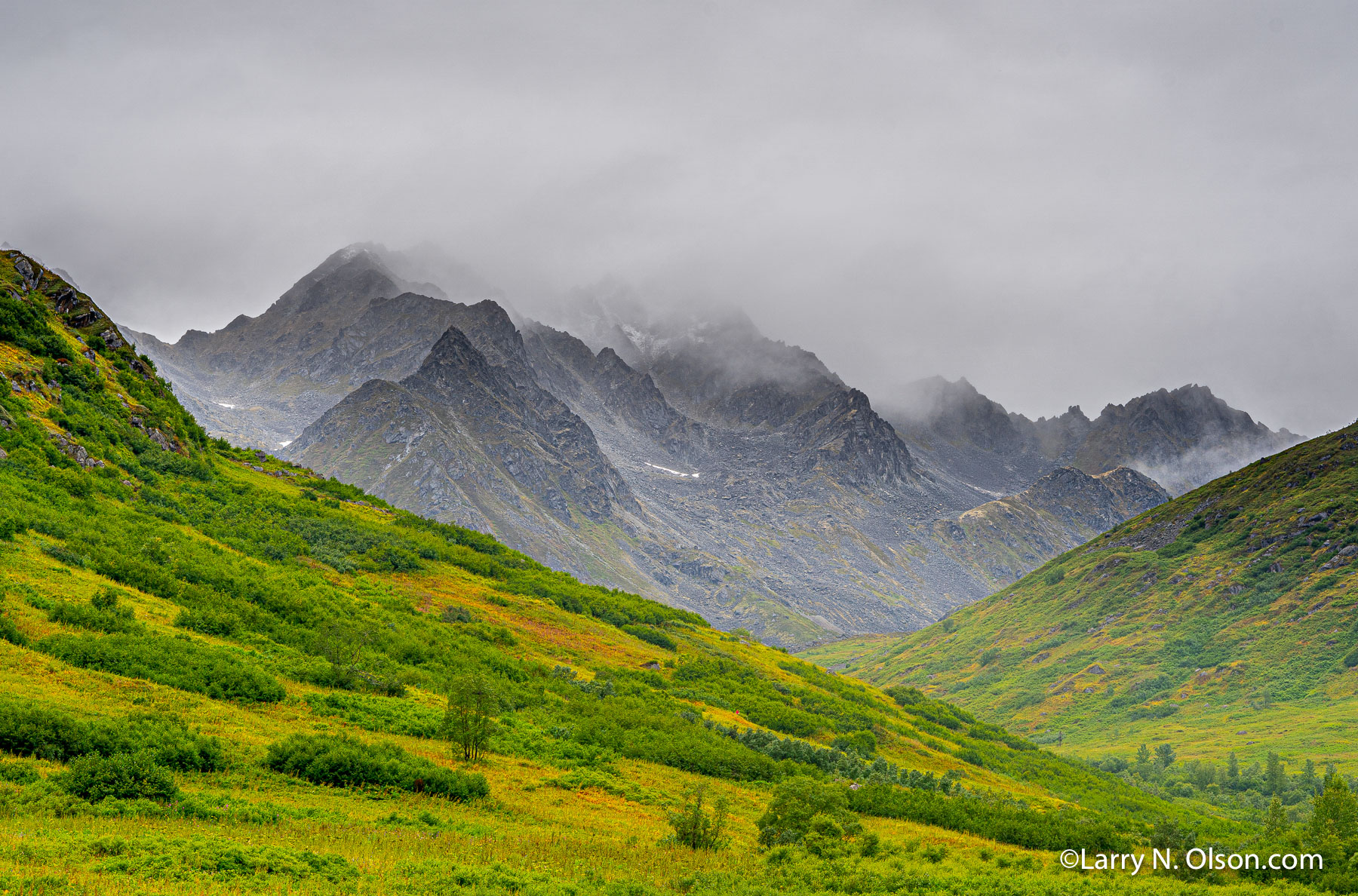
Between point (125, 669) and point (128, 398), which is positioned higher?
point (128, 398)

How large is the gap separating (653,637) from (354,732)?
42158 mm

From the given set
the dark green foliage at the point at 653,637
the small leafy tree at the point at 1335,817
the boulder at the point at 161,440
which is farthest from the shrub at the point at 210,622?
the small leafy tree at the point at 1335,817

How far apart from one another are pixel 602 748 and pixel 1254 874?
23.0 meters

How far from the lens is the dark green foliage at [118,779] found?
16203 mm

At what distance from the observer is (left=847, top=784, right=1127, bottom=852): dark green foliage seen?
94.7ft

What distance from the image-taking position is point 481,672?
39125mm

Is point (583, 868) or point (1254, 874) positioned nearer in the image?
point (583, 868)

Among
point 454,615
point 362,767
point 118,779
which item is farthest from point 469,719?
point 454,615

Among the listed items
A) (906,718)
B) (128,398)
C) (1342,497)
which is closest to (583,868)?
(128,398)

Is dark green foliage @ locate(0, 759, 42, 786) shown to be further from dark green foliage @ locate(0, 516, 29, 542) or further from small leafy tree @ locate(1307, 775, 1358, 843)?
small leafy tree @ locate(1307, 775, 1358, 843)

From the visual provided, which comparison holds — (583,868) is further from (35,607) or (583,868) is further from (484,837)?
(35,607)

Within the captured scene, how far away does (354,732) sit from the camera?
25969mm

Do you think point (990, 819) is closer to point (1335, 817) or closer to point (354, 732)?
point (1335, 817)

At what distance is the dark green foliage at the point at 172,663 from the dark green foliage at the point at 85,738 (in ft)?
16.6
